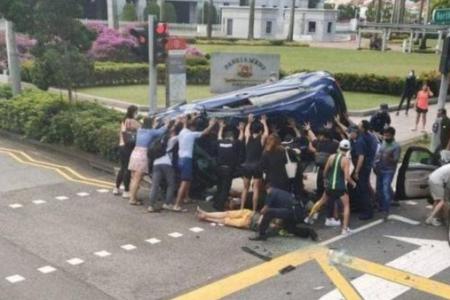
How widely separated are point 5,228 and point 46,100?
7.81m

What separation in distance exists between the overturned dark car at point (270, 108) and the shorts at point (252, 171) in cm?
86

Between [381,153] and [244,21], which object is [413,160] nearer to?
[381,153]

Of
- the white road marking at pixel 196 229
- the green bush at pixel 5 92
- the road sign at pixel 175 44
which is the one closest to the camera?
the white road marking at pixel 196 229

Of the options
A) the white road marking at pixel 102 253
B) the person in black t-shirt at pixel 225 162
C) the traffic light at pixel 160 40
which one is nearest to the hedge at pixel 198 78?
the traffic light at pixel 160 40

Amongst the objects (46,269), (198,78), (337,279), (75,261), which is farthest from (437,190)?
(198,78)

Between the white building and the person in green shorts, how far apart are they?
219ft

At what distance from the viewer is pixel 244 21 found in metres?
75.0

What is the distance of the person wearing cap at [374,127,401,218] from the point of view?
10.2m

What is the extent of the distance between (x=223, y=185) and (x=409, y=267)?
3539 millimetres

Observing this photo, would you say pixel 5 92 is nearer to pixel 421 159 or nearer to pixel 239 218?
pixel 239 218

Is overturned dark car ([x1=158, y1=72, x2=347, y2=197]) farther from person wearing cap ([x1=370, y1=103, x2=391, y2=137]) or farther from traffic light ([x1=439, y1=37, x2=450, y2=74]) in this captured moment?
traffic light ([x1=439, y1=37, x2=450, y2=74])

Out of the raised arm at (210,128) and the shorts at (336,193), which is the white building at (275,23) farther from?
the shorts at (336,193)

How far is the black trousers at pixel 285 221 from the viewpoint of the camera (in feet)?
29.5

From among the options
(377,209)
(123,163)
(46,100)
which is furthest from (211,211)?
(46,100)
